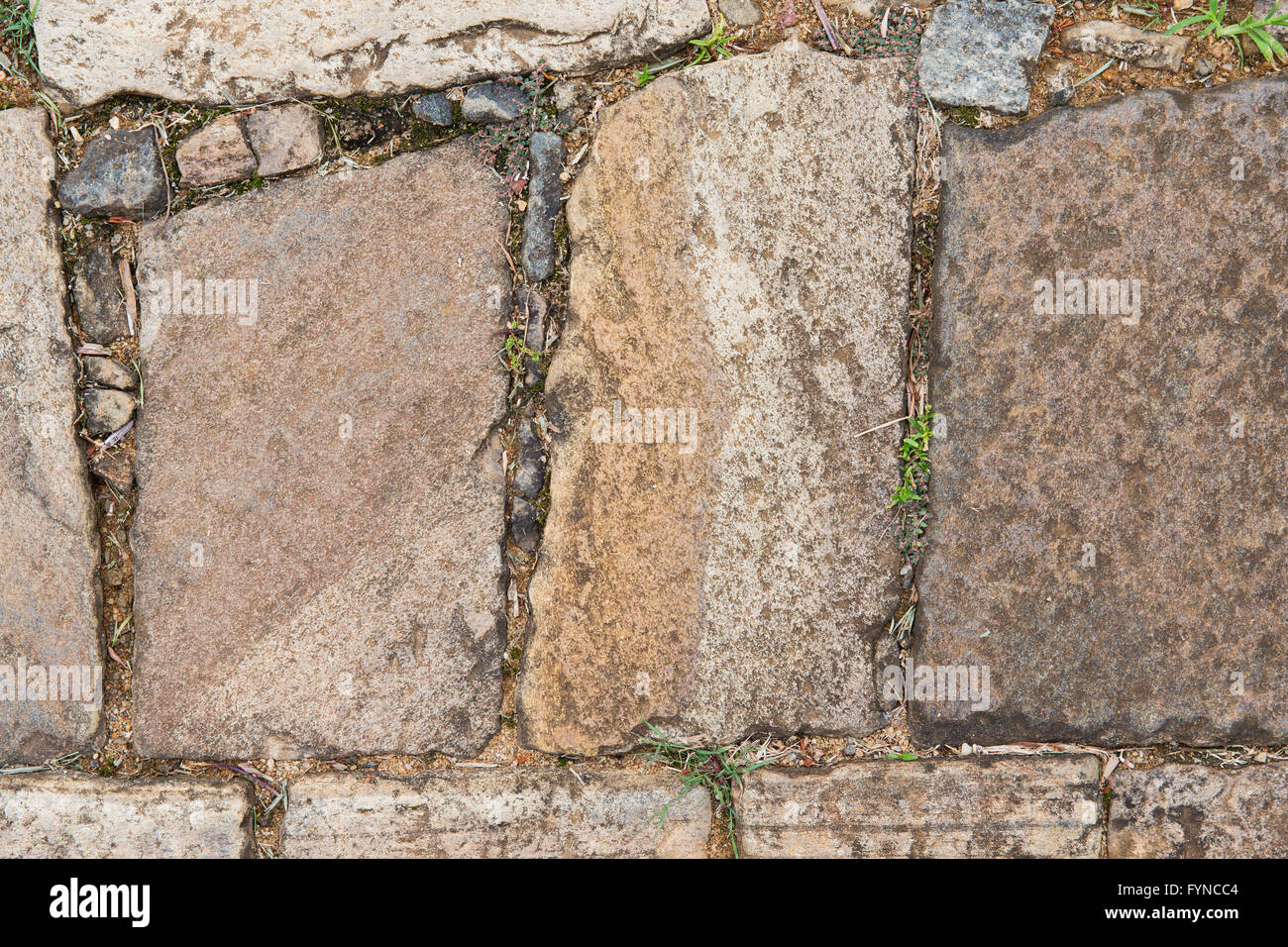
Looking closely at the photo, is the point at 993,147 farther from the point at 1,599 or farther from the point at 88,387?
the point at 1,599

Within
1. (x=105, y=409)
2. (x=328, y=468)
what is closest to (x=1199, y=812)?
(x=328, y=468)

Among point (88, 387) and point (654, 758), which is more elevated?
point (88, 387)

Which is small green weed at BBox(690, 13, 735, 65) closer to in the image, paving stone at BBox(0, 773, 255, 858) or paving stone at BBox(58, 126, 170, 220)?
paving stone at BBox(58, 126, 170, 220)

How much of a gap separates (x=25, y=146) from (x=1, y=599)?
115 centimetres

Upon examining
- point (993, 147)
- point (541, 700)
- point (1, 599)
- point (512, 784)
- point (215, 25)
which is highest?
point (215, 25)

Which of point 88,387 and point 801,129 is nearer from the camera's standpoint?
point 801,129

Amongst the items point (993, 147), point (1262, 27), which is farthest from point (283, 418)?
point (1262, 27)

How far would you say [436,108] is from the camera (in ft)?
6.14

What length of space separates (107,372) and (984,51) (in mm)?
2336

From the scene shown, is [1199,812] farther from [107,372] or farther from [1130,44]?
[107,372]

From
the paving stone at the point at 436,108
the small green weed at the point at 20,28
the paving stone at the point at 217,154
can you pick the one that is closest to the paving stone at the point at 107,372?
the paving stone at the point at 217,154

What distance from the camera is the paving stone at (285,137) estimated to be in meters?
1.89

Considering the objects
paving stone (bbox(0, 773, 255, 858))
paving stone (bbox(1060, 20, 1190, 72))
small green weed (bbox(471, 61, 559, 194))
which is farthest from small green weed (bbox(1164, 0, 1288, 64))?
paving stone (bbox(0, 773, 255, 858))

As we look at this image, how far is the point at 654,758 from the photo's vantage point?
1.92 metres
